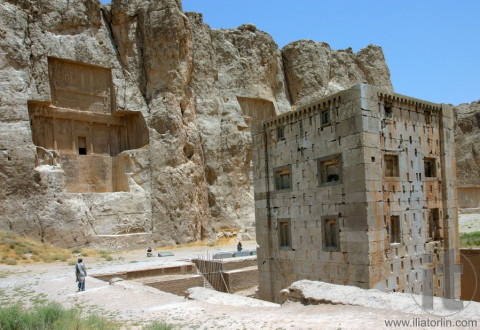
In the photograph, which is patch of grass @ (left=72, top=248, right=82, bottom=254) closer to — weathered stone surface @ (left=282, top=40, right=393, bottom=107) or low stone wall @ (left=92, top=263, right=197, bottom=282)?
low stone wall @ (left=92, top=263, right=197, bottom=282)

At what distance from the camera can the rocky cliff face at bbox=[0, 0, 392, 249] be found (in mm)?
26141

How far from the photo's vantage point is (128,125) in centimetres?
3306

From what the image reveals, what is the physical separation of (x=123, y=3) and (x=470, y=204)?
3698 centimetres

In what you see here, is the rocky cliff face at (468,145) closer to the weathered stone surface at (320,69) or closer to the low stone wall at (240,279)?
the weathered stone surface at (320,69)

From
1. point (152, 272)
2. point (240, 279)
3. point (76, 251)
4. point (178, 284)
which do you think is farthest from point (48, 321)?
point (76, 251)

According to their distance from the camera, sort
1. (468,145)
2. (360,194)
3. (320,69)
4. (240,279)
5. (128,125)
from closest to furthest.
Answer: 1. (360,194)
2. (240,279)
3. (128,125)
4. (320,69)
5. (468,145)

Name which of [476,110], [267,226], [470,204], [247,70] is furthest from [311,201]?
[476,110]

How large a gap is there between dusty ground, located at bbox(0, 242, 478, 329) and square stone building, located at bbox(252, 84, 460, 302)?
13.6 feet

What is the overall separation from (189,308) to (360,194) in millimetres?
6086

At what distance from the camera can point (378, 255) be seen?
1290 cm

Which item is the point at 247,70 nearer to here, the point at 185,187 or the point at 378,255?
the point at 185,187

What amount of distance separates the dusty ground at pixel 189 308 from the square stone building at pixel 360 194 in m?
4.14

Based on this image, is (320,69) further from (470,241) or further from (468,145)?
(470,241)

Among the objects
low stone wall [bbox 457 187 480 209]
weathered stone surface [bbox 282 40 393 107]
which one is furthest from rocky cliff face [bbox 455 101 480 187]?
weathered stone surface [bbox 282 40 393 107]
